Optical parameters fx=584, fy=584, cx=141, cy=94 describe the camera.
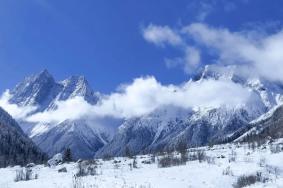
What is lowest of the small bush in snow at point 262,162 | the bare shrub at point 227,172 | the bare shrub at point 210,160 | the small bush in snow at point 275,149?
the bare shrub at point 227,172

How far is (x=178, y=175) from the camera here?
29.8 m

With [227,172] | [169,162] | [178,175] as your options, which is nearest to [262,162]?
[227,172]

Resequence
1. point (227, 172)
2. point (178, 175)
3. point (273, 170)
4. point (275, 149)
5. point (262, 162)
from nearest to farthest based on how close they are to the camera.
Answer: point (227, 172)
point (178, 175)
point (273, 170)
point (262, 162)
point (275, 149)

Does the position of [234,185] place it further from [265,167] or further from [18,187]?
[18,187]

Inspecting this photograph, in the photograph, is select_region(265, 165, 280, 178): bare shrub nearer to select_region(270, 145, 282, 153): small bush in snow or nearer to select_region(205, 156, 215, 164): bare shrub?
select_region(205, 156, 215, 164): bare shrub

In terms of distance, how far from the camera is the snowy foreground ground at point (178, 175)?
28.1 m

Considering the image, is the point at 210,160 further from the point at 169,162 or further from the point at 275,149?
the point at 275,149

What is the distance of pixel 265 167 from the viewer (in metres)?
31.5

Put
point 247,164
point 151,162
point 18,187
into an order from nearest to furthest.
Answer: point 18,187 < point 247,164 < point 151,162

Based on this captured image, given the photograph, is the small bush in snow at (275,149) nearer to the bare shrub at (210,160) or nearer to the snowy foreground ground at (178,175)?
the snowy foreground ground at (178,175)

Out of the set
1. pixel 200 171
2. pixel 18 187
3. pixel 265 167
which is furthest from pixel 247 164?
pixel 18 187

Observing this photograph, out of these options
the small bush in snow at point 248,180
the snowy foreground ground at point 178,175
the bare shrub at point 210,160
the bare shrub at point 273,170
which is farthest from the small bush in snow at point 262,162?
the small bush in snow at point 248,180

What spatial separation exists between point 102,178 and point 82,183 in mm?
1501

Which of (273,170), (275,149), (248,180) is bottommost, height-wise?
(248,180)
